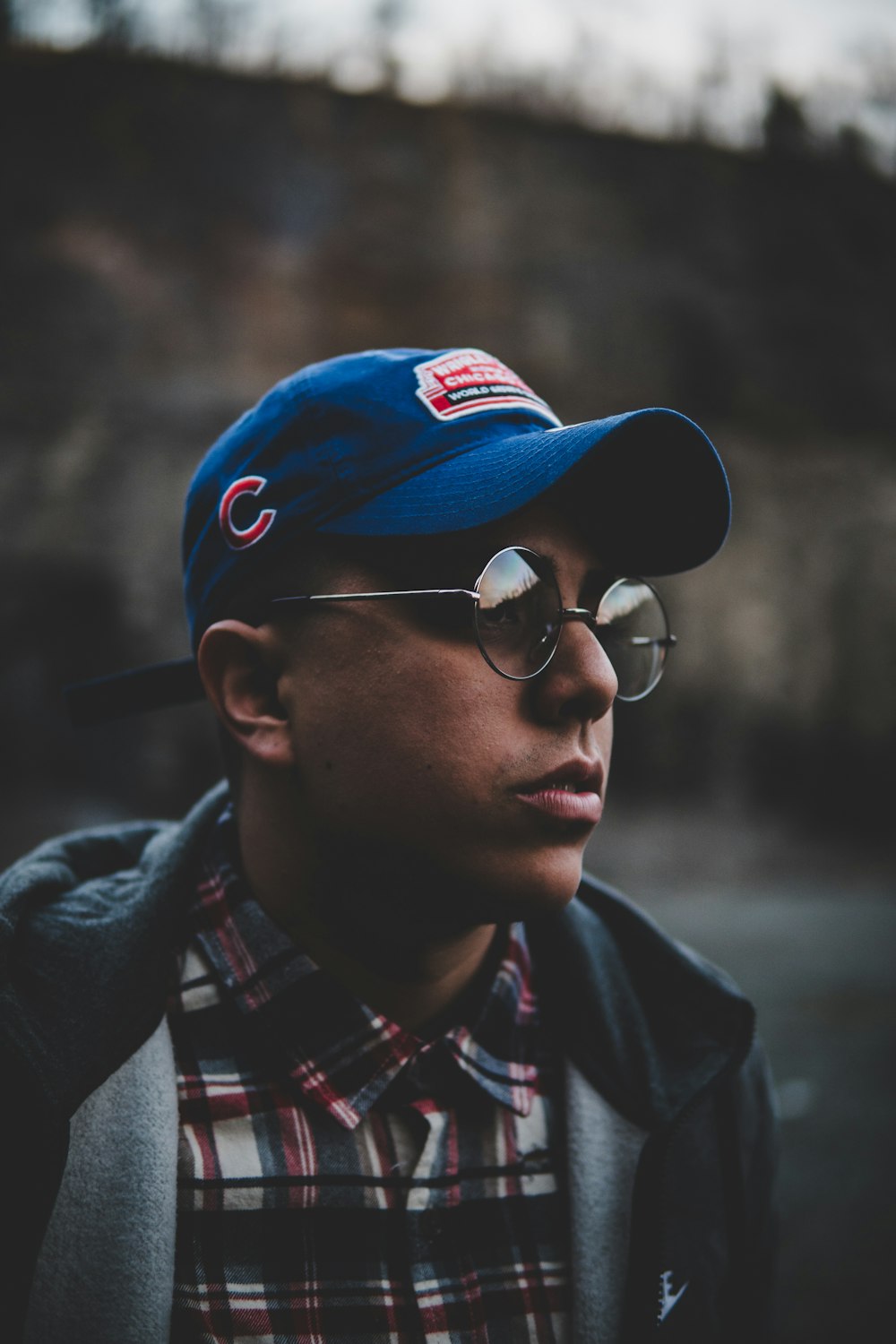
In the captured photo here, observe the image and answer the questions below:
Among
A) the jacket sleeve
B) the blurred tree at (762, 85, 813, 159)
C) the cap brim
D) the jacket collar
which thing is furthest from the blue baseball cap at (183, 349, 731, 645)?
the blurred tree at (762, 85, 813, 159)

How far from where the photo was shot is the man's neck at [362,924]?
1626 millimetres

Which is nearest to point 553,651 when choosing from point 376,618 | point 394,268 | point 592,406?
point 376,618

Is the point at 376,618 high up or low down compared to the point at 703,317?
down

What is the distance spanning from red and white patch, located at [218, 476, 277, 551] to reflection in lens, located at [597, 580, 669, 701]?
1.97 feet

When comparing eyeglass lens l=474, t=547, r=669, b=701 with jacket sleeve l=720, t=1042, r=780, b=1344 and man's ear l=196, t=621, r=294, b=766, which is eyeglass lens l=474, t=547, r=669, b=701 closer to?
man's ear l=196, t=621, r=294, b=766

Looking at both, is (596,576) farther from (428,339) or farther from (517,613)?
(428,339)

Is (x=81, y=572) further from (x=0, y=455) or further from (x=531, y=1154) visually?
(x=531, y=1154)

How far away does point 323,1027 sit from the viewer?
165 centimetres

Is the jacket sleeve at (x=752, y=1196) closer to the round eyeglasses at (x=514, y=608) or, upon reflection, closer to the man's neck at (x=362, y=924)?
the man's neck at (x=362, y=924)

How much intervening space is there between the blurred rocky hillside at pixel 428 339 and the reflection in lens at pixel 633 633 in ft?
26.1

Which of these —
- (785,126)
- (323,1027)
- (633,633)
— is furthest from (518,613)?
(785,126)

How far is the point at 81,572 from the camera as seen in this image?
9977mm

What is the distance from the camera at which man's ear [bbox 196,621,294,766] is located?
169cm

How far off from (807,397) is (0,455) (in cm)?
1035
